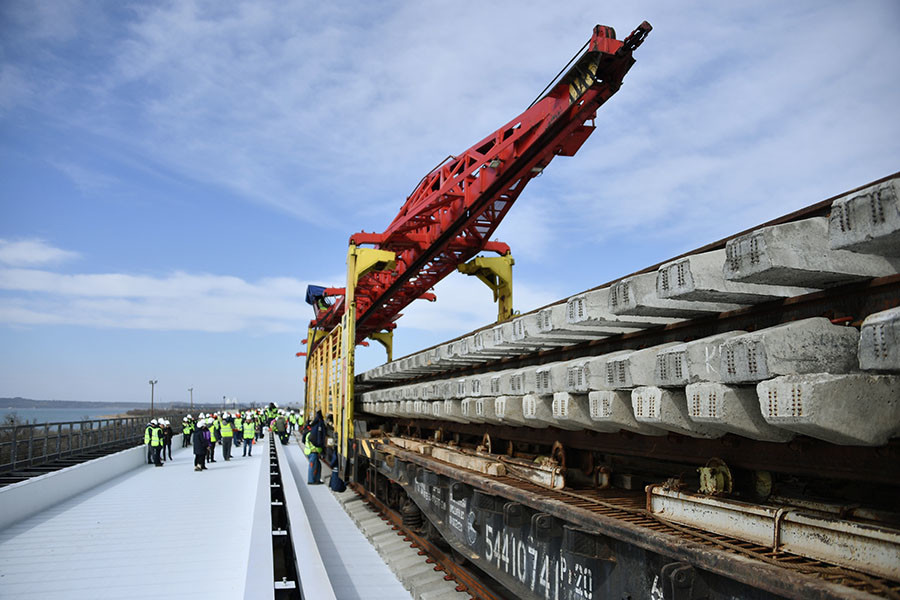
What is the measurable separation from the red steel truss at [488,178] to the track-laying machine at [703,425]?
0.21m

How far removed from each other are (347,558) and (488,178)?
5713 millimetres

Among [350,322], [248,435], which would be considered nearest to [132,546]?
[350,322]

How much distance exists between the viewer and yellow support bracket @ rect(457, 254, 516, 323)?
47.6ft

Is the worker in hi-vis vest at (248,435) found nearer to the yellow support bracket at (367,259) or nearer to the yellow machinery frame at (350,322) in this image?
the yellow machinery frame at (350,322)

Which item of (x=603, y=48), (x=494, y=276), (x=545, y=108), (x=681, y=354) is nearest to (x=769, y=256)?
(x=681, y=354)

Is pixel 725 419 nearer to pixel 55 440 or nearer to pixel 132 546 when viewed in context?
pixel 132 546

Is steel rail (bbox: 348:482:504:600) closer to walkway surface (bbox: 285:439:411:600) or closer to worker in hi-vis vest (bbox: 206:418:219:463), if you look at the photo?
walkway surface (bbox: 285:439:411:600)

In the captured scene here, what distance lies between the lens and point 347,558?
27.1 ft

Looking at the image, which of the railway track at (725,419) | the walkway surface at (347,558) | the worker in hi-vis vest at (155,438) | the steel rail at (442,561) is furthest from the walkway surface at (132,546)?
the worker in hi-vis vest at (155,438)

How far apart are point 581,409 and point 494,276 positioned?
1116 centimetres

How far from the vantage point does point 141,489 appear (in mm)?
13930

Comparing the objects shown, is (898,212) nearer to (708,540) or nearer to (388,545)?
(708,540)

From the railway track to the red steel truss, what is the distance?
363cm

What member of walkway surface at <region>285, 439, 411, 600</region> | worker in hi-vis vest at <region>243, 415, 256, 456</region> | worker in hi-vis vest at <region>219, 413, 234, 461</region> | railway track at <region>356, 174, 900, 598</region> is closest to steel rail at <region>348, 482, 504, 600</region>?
walkway surface at <region>285, 439, 411, 600</region>
